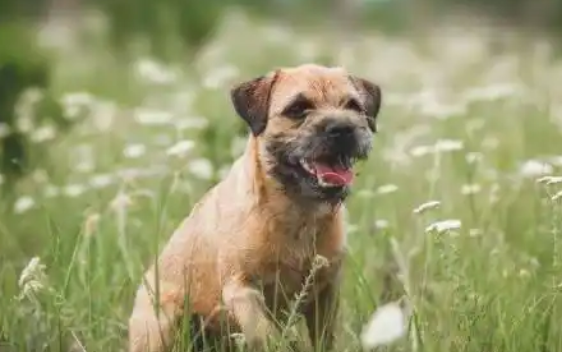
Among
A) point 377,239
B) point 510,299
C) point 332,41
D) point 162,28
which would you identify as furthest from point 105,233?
point 332,41

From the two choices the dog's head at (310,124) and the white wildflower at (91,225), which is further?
the white wildflower at (91,225)

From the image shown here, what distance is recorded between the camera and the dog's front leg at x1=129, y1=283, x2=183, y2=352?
4805 mm

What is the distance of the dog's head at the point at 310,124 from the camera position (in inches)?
183

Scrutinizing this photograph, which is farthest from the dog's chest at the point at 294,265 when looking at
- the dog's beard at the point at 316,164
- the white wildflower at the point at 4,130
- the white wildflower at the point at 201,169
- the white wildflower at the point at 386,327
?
the white wildflower at the point at 4,130

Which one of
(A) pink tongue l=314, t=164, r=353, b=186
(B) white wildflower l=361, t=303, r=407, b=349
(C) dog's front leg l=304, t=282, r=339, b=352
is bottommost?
(C) dog's front leg l=304, t=282, r=339, b=352

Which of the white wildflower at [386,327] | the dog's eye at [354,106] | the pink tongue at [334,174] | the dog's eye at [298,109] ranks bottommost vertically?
the pink tongue at [334,174]

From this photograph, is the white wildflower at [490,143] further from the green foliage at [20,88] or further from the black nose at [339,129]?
the black nose at [339,129]

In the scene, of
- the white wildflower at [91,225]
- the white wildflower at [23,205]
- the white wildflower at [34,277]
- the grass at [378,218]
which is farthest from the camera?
the white wildflower at [23,205]

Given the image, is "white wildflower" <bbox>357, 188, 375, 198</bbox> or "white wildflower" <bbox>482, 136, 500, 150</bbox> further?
"white wildflower" <bbox>482, 136, 500, 150</bbox>

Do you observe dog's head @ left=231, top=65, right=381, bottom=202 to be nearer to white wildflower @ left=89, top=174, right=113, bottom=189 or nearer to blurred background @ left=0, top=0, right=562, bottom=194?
blurred background @ left=0, top=0, right=562, bottom=194

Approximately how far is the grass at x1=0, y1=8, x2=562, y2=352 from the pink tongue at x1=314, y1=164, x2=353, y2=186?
1.34 ft

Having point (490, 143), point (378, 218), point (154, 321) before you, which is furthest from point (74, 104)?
point (154, 321)

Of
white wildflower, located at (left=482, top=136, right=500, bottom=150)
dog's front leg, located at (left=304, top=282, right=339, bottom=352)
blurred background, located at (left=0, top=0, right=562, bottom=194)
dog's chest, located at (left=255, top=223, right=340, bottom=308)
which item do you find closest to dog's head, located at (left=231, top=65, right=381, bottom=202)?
dog's chest, located at (left=255, top=223, right=340, bottom=308)

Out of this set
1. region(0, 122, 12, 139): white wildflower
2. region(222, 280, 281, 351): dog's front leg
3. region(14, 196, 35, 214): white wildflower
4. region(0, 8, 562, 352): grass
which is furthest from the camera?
region(0, 122, 12, 139): white wildflower
